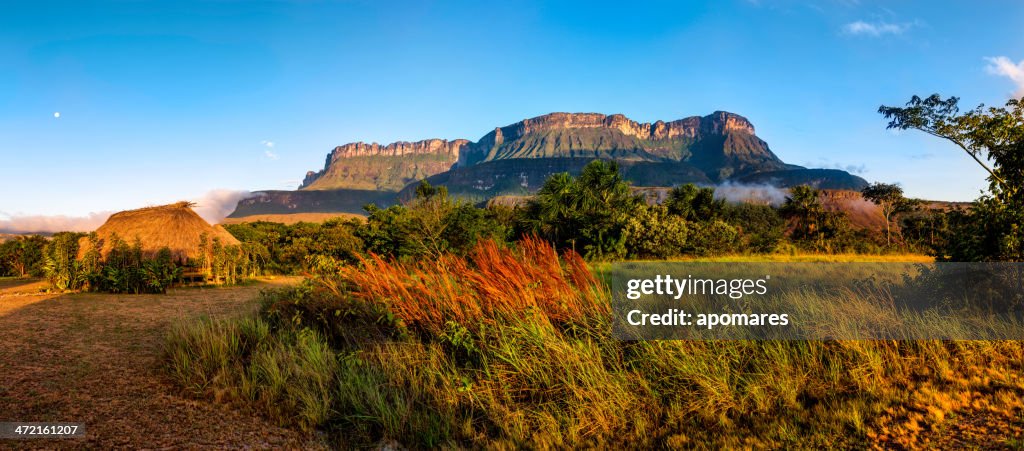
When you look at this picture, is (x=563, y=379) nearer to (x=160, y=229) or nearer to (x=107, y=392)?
(x=107, y=392)

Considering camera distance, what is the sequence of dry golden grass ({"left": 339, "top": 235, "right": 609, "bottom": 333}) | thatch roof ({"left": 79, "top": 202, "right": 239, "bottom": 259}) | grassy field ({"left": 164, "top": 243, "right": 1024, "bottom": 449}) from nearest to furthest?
1. grassy field ({"left": 164, "top": 243, "right": 1024, "bottom": 449})
2. dry golden grass ({"left": 339, "top": 235, "right": 609, "bottom": 333})
3. thatch roof ({"left": 79, "top": 202, "right": 239, "bottom": 259})

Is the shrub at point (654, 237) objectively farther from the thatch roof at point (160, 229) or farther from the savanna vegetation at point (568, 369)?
the thatch roof at point (160, 229)

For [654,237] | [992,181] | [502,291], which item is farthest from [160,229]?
[992,181]

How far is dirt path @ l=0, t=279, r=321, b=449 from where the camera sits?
145 inches

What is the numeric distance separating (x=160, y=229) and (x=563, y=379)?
18.1 m

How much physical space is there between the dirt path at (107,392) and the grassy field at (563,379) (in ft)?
0.91

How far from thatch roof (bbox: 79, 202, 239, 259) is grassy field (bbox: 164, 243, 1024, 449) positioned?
13.5m

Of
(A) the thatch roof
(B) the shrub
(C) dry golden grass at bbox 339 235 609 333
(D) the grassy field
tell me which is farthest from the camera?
(B) the shrub

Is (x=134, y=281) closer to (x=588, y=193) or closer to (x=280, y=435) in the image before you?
(x=280, y=435)

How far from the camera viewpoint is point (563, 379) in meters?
4.36

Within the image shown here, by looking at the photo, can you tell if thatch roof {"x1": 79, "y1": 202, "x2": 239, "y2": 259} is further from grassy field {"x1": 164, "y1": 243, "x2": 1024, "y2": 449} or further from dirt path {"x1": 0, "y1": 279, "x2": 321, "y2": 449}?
grassy field {"x1": 164, "y1": 243, "x2": 1024, "y2": 449}

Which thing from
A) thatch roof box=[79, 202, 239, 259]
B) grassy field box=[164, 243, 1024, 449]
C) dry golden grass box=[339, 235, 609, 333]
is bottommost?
grassy field box=[164, 243, 1024, 449]

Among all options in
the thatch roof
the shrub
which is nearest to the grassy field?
the thatch roof

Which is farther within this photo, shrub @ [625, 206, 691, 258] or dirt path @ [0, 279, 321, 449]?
shrub @ [625, 206, 691, 258]
